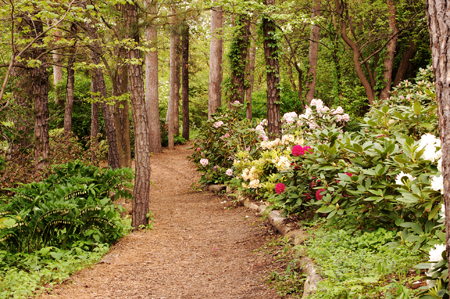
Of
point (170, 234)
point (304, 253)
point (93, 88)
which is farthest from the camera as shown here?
point (93, 88)

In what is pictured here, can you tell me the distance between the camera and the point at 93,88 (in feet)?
32.9

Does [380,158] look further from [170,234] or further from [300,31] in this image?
[300,31]

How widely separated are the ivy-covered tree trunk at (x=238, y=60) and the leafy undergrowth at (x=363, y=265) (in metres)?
8.80

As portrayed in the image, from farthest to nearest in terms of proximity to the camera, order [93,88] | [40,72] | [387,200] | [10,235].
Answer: [93,88], [40,72], [10,235], [387,200]

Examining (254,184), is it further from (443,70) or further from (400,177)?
(443,70)

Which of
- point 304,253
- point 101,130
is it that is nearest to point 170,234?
point 304,253

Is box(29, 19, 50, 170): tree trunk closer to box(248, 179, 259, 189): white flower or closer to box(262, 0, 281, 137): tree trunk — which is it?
box(248, 179, 259, 189): white flower

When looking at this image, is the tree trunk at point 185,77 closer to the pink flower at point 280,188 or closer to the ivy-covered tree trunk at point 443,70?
the pink flower at point 280,188

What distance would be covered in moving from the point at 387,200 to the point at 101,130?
12042 millimetres

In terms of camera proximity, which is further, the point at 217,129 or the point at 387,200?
the point at 217,129

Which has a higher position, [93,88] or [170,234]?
[93,88]

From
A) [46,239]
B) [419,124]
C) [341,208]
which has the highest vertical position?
[419,124]

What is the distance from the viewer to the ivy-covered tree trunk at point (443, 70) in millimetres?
1480

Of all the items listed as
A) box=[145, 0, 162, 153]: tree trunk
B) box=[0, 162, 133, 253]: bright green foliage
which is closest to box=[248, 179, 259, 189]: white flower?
box=[0, 162, 133, 253]: bright green foliage
